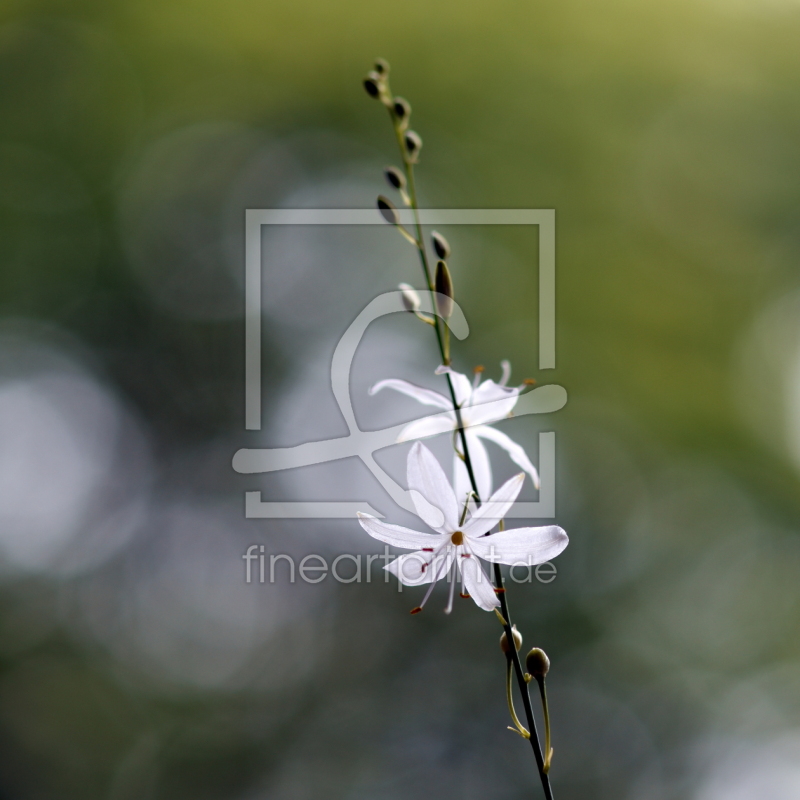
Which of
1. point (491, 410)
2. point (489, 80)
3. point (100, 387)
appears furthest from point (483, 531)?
point (100, 387)

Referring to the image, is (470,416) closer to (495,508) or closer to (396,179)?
(495,508)

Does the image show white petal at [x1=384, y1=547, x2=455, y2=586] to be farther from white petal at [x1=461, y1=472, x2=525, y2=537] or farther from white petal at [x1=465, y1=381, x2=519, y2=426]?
white petal at [x1=465, y1=381, x2=519, y2=426]

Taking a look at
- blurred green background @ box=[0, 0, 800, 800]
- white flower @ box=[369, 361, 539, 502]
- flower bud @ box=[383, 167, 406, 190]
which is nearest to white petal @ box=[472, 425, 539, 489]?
white flower @ box=[369, 361, 539, 502]

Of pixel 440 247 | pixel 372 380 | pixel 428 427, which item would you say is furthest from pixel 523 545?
pixel 372 380

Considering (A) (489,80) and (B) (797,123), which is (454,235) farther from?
(B) (797,123)

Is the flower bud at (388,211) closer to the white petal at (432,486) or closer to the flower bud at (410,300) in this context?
the flower bud at (410,300)

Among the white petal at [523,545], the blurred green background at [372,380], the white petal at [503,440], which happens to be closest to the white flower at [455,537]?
the white petal at [523,545]

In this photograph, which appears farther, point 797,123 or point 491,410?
point 797,123
